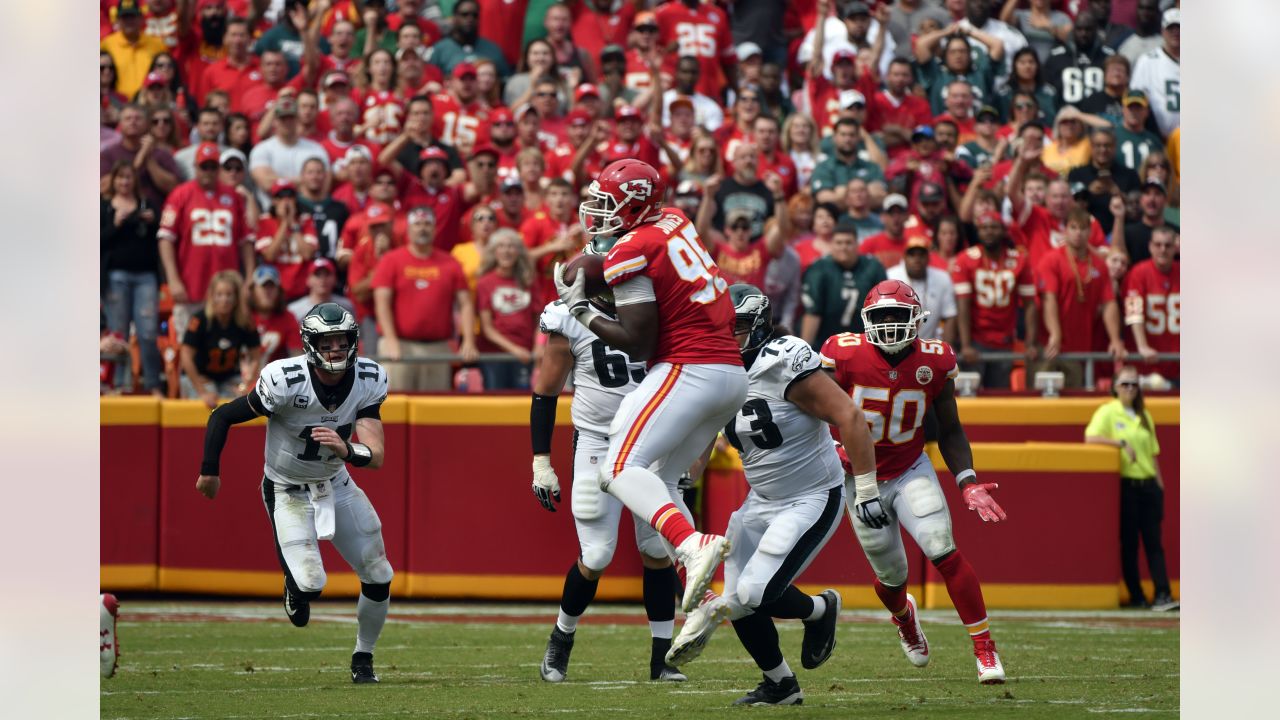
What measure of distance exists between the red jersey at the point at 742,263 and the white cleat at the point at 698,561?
639cm

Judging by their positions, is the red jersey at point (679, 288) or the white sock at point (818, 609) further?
the white sock at point (818, 609)

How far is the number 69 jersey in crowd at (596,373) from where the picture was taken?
760 cm

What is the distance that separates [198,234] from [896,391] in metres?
6.78

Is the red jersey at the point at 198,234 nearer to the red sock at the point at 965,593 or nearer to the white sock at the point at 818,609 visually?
the white sock at the point at 818,609

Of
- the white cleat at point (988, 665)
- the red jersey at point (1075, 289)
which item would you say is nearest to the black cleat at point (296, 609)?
the white cleat at point (988, 665)

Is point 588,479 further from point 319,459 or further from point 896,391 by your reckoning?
point 896,391

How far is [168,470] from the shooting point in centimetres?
1166

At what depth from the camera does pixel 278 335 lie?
37.9 feet

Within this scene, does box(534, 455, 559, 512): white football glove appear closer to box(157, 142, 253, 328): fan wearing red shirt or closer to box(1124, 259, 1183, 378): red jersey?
box(157, 142, 253, 328): fan wearing red shirt

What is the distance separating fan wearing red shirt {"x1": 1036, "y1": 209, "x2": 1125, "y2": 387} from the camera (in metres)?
12.2

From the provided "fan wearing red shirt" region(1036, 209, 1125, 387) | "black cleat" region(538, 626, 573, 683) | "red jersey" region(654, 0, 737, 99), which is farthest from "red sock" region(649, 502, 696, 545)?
"red jersey" region(654, 0, 737, 99)

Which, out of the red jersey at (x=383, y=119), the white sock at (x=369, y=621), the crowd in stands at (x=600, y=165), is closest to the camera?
the white sock at (x=369, y=621)

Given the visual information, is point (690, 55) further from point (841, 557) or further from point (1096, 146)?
point (841, 557)
